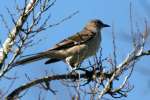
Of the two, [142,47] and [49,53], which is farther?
[49,53]

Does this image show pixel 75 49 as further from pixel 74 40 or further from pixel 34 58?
pixel 34 58

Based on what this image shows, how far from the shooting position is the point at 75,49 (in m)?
10.9

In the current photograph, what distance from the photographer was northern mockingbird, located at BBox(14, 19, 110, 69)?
10.4 meters

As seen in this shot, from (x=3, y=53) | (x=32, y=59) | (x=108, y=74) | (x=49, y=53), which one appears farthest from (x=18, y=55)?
(x=49, y=53)

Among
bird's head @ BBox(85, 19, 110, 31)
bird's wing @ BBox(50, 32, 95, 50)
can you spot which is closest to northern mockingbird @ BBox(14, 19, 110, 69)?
bird's wing @ BBox(50, 32, 95, 50)

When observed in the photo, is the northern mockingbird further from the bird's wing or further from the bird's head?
the bird's head

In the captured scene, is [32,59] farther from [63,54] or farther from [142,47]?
[142,47]

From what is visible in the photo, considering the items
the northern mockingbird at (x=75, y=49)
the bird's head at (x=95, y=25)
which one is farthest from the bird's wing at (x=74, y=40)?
the bird's head at (x=95, y=25)

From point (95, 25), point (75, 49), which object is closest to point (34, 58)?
point (75, 49)

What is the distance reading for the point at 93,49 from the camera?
10.7 m

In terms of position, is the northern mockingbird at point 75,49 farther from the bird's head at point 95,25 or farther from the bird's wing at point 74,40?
the bird's head at point 95,25

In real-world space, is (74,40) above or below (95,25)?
above

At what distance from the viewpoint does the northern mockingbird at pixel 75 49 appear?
10.4 m

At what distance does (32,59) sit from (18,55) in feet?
6.12
